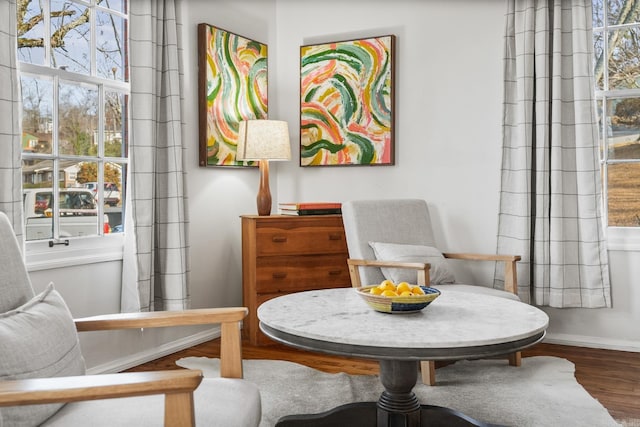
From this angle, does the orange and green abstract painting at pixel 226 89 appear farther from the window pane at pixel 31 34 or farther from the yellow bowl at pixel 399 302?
the yellow bowl at pixel 399 302

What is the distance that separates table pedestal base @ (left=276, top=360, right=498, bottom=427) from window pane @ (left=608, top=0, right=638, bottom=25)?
2.65 meters

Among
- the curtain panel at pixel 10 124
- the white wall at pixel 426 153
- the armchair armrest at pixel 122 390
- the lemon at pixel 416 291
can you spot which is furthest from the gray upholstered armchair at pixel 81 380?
the white wall at pixel 426 153

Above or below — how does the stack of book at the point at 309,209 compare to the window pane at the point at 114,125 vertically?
below

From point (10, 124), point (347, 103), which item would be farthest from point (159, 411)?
point (347, 103)

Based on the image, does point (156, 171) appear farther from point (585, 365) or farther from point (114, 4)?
point (585, 365)

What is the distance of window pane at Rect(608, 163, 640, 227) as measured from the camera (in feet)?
12.0

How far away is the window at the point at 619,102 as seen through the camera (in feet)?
12.0

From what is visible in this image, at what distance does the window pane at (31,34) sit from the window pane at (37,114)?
9 centimetres

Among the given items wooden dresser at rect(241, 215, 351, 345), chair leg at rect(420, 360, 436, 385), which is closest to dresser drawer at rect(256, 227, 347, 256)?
wooden dresser at rect(241, 215, 351, 345)

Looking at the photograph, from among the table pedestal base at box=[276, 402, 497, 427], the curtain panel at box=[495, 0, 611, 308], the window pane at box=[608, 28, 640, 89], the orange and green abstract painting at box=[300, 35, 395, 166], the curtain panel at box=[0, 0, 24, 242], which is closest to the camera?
the table pedestal base at box=[276, 402, 497, 427]

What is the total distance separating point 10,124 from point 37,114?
42cm

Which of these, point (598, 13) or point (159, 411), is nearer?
point (159, 411)

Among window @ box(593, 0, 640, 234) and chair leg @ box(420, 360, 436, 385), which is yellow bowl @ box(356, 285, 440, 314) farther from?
window @ box(593, 0, 640, 234)

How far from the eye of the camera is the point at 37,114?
290 cm
